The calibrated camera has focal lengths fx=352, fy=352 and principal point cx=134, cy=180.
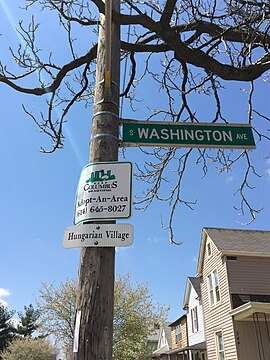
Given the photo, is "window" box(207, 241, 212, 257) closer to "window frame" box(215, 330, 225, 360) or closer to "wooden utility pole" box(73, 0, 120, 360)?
"window frame" box(215, 330, 225, 360)

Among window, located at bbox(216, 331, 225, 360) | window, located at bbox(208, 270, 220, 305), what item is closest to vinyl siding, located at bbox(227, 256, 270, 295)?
window, located at bbox(208, 270, 220, 305)

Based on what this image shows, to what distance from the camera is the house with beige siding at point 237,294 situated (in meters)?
14.1

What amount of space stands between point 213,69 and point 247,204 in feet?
7.27

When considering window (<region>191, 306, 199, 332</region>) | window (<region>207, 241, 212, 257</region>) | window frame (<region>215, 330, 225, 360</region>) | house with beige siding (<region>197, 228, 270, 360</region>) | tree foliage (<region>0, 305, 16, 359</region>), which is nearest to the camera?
house with beige siding (<region>197, 228, 270, 360</region>)

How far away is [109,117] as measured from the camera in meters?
2.61

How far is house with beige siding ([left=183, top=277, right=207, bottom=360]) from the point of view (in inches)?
816

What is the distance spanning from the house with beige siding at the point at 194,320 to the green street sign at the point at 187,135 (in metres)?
19.4

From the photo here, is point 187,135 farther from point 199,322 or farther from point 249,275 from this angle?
point 199,322

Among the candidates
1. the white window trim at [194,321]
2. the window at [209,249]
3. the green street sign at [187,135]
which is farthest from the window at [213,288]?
the green street sign at [187,135]

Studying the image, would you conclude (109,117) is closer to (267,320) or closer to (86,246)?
(86,246)

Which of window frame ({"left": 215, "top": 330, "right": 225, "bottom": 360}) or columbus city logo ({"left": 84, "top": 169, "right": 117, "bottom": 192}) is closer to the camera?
columbus city logo ({"left": 84, "top": 169, "right": 117, "bottom": 192})

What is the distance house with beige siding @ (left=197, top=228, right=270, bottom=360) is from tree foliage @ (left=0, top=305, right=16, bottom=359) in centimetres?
3353

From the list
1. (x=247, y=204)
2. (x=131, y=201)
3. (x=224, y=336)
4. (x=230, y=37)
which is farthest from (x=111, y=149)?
(x=224, y=336)

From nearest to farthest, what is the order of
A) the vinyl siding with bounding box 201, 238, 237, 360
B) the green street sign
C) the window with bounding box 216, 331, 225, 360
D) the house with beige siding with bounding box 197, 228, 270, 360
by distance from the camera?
1. the green street sign
2. the house with beige siding with bounding box 197, 228, 270, 360
3. the vinyl siding with bounding box 201, 238, 237, 360
4. the window with bounding box 216, 331, 225, 360
